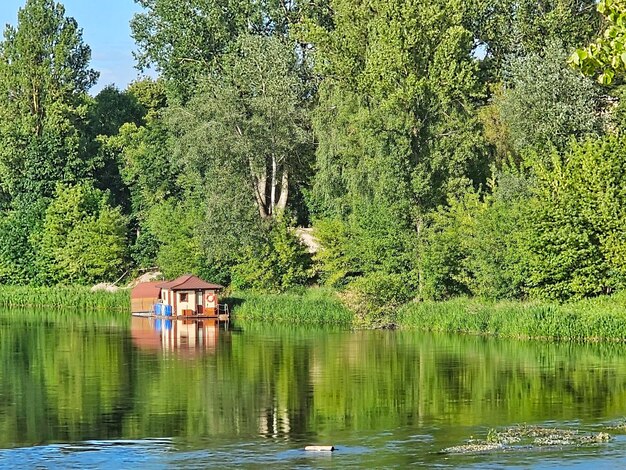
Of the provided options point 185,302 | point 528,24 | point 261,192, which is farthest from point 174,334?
point 528,24

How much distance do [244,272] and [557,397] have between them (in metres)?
36.4

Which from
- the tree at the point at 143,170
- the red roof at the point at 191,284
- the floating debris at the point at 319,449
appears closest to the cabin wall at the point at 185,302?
the red roof at the point at 191,284

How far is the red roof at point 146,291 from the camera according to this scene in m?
69.9

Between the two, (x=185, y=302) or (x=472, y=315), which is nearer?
(x=472, y=315)

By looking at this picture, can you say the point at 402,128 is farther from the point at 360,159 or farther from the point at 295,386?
the point at 295,386

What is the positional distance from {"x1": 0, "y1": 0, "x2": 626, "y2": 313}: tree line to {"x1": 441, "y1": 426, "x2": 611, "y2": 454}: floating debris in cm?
2608

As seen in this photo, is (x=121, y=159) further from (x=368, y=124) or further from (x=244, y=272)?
(x=368, y=124)

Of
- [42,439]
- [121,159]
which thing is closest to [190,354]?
[42,439]

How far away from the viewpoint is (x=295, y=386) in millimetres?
36750

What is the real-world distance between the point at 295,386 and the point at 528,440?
12.6 m

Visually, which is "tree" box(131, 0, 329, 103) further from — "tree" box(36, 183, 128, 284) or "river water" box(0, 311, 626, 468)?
"river water" box(0, 311, 626, 468)

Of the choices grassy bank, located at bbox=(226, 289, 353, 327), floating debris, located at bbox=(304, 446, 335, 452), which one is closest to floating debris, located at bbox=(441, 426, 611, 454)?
floating debris, located at bbox=(304, 446, 335, 452)

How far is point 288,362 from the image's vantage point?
43000 millimetres

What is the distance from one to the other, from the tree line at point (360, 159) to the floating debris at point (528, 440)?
2608 cm
